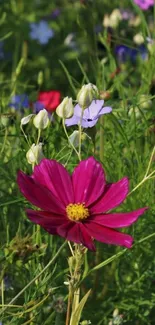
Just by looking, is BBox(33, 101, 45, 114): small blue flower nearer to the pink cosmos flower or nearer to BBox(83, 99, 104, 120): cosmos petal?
BBox(83, 99, 104, 120): cosmos petal

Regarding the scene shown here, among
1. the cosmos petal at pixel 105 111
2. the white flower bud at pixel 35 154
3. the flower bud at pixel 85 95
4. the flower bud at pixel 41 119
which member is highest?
the flower bud at pixel 85 95

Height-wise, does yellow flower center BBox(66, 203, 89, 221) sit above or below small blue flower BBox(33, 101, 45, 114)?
below

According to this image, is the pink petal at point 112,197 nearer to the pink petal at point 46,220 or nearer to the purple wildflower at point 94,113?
the pink petal at point 46,220

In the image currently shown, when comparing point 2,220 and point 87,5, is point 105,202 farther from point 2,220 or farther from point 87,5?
point 87,5

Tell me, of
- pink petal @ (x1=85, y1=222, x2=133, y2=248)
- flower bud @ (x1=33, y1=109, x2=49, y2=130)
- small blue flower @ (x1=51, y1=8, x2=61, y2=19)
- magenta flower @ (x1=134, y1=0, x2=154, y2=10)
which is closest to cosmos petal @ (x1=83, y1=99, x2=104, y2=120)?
flower bud @ (x1=33, y1=109, x2=49, y2=130)

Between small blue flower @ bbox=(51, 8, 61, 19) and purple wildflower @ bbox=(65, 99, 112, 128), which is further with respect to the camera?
small blue flower @ bbox=(51, 8, 61, 19)

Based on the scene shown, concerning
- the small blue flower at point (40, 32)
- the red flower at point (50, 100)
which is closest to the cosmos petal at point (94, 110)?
the red flower at point (50, 100)
